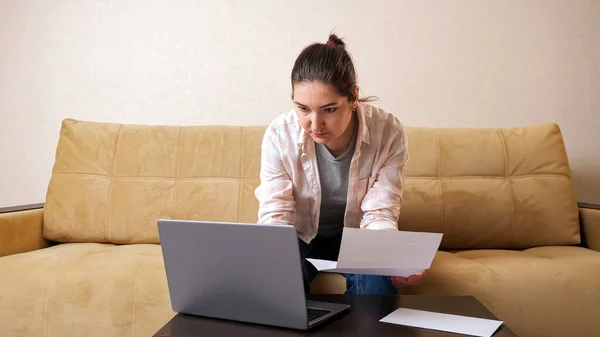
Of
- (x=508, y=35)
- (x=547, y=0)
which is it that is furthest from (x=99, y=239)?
(x=547, y=0)

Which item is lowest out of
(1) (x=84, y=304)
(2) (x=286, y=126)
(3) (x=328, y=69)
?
(1) (x=84, y=304)

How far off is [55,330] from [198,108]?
120cm

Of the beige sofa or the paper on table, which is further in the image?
the beige sofa

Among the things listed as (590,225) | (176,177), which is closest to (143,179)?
(176,177)

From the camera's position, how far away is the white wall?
8.38ft

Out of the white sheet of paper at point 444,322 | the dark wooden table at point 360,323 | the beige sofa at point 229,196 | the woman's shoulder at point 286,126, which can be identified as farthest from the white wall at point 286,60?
the white sheet of paper at point 444,322

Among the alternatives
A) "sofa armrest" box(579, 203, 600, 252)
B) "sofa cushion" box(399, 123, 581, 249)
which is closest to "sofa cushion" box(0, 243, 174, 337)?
"sofa cushion" box(399, 123, 581, 249)

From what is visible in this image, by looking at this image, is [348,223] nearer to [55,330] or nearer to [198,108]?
[55,330]

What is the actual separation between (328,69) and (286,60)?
1.16 metres

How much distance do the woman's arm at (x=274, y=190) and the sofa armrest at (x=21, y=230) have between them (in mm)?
964

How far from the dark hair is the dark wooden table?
507 mm

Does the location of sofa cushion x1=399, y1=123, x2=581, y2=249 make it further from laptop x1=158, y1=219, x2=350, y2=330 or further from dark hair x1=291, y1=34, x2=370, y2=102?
laptop x1=158, y1=219, x2=350, y2=330

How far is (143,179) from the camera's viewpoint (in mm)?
2242

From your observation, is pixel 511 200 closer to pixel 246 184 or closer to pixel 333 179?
pixel 333 179
